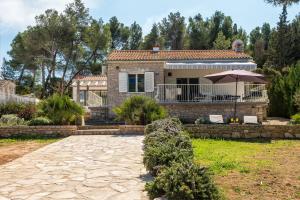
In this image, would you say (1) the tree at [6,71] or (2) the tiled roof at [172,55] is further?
(1) the tree at [6,71]

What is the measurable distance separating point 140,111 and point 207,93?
27.7ft

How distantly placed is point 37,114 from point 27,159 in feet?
A: 31.5

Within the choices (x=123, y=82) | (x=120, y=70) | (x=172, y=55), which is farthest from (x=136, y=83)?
(x=172, y=55)

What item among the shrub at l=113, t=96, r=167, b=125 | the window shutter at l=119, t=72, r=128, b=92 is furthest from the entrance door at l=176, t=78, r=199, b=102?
the shrub at l=113, t=96, r=167, b=125

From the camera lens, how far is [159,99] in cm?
2575

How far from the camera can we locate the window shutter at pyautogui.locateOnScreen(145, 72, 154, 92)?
27359 mm

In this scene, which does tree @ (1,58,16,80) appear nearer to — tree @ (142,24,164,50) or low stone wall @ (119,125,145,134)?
tree @ (142,24,164,50)

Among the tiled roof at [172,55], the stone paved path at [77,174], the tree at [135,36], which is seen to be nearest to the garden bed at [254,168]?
the stone paved path at [77,174]

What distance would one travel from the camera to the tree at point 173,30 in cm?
5853

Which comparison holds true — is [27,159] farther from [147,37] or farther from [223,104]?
[147,37]

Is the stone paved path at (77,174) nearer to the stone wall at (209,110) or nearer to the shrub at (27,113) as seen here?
the shrub at (27,113)

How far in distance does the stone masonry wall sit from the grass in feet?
37.8

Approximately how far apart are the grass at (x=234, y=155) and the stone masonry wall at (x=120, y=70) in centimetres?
1152

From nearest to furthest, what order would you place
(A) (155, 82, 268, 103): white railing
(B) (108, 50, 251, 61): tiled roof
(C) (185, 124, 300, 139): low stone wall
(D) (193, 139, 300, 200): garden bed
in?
(D) (193, 139, 300, 200): garden bed
(C) (185, 124, 300, 139): low stone wall
(A) (155, 82, 268, 103): white railing
(B) (108, 50, 251, 61): tiled roof
